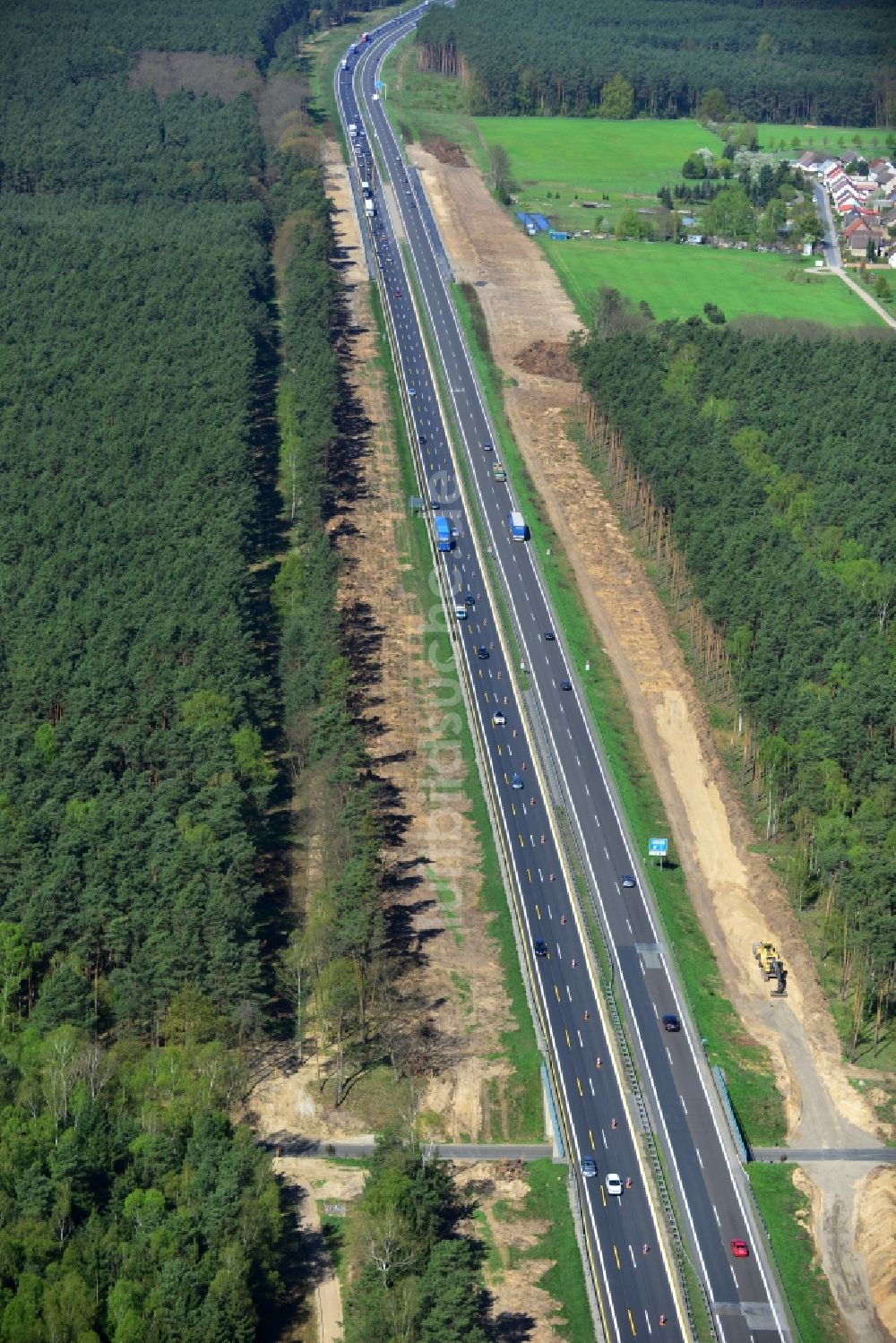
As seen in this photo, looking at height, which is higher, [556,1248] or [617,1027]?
[617,1027]

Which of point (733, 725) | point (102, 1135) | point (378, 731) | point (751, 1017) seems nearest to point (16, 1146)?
point (102, 1135)

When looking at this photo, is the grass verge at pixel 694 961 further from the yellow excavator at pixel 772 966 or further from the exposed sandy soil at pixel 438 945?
the exposed sandy soil at pixel 438 945

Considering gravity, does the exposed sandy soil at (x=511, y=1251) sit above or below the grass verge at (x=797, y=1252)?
below

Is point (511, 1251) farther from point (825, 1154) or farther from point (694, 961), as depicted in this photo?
point (694, 961)

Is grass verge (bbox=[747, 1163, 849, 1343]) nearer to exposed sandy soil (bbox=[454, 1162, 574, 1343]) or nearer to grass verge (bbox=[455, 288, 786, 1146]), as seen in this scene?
grass verge (bbox=[455, 288, 786, 1146])

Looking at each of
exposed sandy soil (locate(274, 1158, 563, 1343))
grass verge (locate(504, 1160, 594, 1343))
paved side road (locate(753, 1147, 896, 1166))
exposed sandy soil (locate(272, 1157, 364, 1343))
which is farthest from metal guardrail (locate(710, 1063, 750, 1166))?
exposed sandy soil (locate(272, 1157, 364, 1343))

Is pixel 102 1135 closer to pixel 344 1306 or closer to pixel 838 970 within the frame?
pixel 344 1306

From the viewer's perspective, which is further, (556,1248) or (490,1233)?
(490,1233)

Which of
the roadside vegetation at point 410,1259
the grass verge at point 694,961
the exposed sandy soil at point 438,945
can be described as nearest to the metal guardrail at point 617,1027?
the grass verge at point 694,961

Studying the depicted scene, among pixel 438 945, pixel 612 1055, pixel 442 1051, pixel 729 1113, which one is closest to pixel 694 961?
pixel 612 1055
